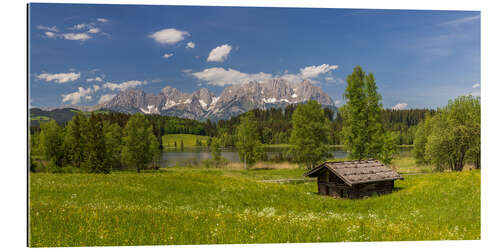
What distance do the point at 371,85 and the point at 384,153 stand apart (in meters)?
4.14

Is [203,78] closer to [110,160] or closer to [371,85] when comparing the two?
[110,160]

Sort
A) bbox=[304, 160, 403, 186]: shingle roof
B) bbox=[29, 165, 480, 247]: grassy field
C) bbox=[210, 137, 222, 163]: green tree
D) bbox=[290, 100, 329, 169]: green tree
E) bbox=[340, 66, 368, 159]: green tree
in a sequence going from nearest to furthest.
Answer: bbox=[29, 165, 480, 247]: grassy field, bbox=[304, 160, 403, 186]: shingle roof, bbox=[340, 66, 368, 159]: green tree, bbox=[290, 100, 329, 169]: green tree, bbox=[210, 137, 222, 163]: green tree

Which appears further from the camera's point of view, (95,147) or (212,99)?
(212,99)

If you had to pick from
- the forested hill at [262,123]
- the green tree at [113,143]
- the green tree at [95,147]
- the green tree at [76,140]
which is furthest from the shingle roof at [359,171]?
the green tree at [76,140]

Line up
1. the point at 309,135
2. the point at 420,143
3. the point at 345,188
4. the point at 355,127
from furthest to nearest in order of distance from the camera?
the point at 309,135
the point at 355,127
the point at 420,143
the point at 345,188

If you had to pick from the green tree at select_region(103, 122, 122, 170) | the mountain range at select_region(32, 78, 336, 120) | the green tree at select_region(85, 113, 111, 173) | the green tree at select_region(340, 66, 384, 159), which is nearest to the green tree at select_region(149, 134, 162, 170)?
the green tree at select_region(103, 122, 122, 170)

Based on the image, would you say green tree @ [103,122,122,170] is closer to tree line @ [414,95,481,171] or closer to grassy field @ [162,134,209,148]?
grassy field @ [162,134,209,148]

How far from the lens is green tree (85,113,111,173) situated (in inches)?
515

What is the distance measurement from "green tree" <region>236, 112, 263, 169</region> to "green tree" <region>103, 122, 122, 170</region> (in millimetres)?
6423

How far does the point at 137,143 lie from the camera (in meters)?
14.9

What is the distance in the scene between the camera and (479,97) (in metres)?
12.3

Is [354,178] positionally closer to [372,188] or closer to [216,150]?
[372,188]

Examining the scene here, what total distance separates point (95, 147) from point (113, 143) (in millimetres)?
1415

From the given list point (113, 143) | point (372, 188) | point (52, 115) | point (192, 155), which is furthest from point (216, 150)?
point (52, 115)
